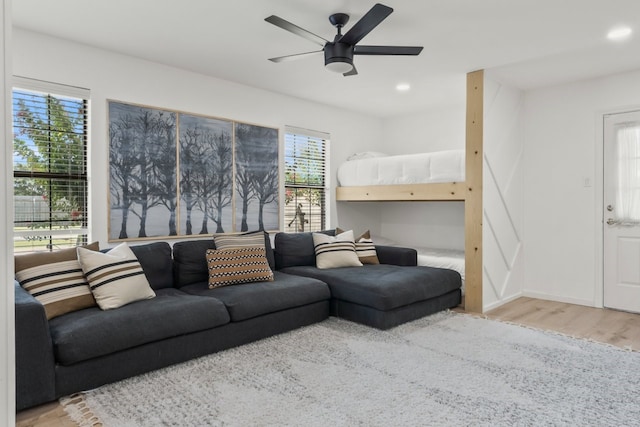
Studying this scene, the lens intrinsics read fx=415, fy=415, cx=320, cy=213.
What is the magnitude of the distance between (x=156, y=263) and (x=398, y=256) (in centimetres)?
247

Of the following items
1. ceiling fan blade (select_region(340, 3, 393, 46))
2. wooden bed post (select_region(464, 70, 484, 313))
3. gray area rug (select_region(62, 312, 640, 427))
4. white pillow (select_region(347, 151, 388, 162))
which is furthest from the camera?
white pillow (select_region(347, 151, 388, 162))

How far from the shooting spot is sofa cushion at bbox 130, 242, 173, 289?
3.29m

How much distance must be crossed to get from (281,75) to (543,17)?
2.32 metres

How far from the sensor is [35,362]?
2160 millimetres

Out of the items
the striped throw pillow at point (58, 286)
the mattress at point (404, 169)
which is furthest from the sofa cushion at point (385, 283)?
the striped throw pillow at point (58, 286)

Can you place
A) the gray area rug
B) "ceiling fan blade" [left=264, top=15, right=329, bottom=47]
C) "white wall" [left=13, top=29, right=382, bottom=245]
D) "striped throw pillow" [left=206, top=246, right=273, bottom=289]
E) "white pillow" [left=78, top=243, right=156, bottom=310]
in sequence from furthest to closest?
"striped throw pillow" [left=206, top=246, right=273, bottom=289]
"white wall" [left=13, top=29, right=382, bottom=245]
"white pillow" [left=78, top=243, right=156, bottom=310]
"ceiling fan blade" [left=264, top=15, right=329, bottom=47]
the gray area rug

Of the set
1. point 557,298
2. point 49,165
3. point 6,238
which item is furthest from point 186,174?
point 557,298

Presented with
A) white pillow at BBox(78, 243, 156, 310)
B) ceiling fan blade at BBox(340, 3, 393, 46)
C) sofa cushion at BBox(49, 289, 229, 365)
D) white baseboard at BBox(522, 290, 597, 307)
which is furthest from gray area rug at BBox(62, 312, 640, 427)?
ceiling fan blade at BBox(340, 3, 393, 46)

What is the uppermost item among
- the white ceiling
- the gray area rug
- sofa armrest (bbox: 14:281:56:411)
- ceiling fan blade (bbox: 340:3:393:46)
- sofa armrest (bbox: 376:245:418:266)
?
the white ceiling

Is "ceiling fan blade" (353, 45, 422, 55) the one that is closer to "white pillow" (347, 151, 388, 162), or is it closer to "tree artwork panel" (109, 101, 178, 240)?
"tree artwork panel" (109, 101, 178, 240)

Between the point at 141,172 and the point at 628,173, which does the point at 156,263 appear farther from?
the point at 628,173

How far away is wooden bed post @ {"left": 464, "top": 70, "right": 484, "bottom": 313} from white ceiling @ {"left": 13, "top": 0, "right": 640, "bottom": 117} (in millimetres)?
230

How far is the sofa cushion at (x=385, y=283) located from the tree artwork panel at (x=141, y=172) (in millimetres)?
1331

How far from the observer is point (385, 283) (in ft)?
11.6
